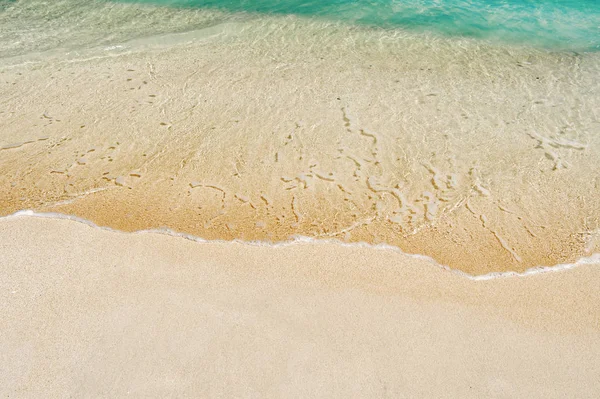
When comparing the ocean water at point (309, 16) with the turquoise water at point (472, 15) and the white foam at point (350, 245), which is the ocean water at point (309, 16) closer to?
the turquoise water at point (472, 15)

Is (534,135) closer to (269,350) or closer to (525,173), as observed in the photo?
(525,173)

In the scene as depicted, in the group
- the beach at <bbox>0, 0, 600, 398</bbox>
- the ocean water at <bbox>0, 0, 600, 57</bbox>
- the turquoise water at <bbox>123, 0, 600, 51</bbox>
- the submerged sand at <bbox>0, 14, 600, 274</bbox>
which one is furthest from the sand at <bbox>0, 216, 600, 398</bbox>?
the turquoise water at <bbox>123, 0, 600, 51</bbox>

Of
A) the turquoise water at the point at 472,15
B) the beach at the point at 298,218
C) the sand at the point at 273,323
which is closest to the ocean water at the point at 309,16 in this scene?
the turquoise water at the point at 472,15

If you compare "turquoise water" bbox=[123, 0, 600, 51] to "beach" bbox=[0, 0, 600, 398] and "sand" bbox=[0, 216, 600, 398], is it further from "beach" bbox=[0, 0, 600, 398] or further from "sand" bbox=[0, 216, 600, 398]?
"sand" bbox=[0, 216, 600, 398]

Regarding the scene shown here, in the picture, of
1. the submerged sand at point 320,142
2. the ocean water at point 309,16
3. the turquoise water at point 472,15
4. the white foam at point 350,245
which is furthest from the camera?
the turquoise water at point 472,15

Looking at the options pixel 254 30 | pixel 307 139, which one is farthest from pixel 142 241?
pixel 254 30

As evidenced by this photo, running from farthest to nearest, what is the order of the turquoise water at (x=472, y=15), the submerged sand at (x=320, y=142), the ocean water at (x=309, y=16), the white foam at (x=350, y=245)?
the turquoise water at (x=472, y=15)
the ocean water at (x=309, y=16)
the submerged sand at (x=320, y=142)
the white foam at (x=350, y=245)
